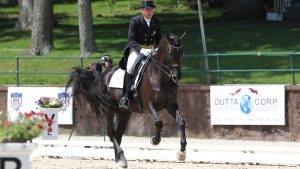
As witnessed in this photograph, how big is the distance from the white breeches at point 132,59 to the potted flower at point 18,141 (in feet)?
19.0

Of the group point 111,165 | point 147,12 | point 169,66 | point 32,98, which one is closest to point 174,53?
point 169,66

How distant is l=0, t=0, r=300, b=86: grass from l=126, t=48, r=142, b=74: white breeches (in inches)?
210

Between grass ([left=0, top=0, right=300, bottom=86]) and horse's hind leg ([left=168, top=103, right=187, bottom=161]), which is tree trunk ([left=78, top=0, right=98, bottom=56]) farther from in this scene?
horse's hind leg ([left=168, top=103, right=187, bottom=161])

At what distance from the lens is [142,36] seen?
15586mm

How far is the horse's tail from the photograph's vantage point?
53.1 ft

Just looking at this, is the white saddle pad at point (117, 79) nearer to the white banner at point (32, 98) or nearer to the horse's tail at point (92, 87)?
the horse's tail at point (92, 87)

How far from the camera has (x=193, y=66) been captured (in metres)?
24.6

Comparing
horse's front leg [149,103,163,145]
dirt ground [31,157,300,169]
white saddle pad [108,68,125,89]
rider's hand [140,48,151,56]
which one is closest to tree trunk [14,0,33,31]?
dirt ground [31,157,300,169]

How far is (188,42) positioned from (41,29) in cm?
488

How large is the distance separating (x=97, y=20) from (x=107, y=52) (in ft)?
36.6

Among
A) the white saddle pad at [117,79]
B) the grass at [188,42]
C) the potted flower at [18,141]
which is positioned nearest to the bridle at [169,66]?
the white saddle pad at [117,79]

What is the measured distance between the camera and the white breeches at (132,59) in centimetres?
1549

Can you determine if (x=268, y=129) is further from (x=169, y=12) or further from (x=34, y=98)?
(x=169, y=12)

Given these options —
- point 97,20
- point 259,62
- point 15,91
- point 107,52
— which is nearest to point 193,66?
point 259,62
